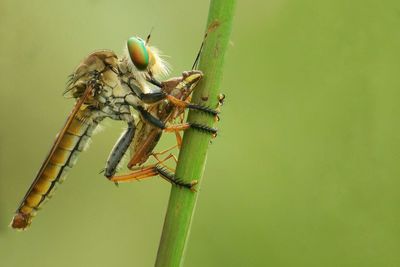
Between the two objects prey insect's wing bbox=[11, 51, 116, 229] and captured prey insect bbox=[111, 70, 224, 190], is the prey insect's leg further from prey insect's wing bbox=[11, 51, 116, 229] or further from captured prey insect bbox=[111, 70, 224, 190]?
prey insect's wing bbox=[11, 51, 116, 229]

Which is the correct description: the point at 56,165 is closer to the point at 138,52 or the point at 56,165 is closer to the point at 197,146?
the point at 138,52

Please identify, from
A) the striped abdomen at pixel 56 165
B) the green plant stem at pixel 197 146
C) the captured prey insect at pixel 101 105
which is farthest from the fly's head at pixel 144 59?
the green plant stem at pixel 197 146

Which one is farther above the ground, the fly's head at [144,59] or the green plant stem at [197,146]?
the fly's head at [144,59]

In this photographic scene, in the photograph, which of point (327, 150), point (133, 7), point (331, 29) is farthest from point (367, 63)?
point (133, 7)

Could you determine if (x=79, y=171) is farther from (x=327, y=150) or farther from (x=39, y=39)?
(x=327, y=150)

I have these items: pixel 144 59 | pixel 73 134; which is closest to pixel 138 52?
pixel 144 59

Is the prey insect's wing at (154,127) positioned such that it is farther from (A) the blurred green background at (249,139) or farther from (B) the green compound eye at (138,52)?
(A) the blurred green background at (249,139)
